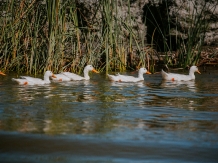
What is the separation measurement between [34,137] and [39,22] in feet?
27.6

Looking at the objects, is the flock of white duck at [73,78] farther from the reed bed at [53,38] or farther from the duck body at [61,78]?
the reed bed at [53,38]

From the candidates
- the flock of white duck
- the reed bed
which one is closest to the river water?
the flock of white duck

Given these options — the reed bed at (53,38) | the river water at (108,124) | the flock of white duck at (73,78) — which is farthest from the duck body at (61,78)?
the river water at (108,124)

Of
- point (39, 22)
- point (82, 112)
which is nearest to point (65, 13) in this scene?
point (39, 22)

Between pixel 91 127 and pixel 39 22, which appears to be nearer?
pixel 91 127

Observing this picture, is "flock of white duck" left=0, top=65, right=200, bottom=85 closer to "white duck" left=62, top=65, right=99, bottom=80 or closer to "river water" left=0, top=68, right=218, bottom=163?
"white duck" left=62, top=65, right=99, bottom=80

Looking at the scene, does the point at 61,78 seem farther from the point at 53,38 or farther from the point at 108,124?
the point at 108,124

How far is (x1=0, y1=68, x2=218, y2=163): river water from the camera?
659 centimetres

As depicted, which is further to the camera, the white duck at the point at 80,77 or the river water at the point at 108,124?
the white duck at the point at 80,77

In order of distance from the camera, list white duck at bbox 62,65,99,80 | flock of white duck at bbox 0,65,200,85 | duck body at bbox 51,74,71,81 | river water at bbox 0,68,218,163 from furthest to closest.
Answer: white duck at bbox 62,65,99,80 → duck body at bbox 51,74,71,81 → flock of white duck at bbox 0,65,200,85 → river water at bbox 0,68,218,163

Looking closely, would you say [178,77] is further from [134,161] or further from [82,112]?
[134,161]

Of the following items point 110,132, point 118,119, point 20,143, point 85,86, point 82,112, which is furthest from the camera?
point 85,86

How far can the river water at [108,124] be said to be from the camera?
6590 millimetres

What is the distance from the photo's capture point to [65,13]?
49.4ft
